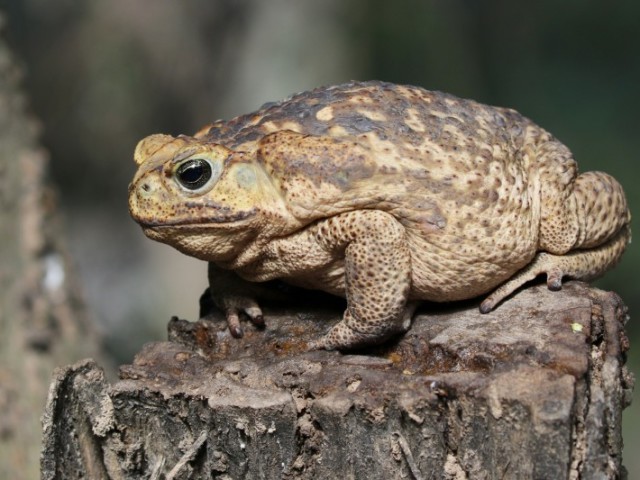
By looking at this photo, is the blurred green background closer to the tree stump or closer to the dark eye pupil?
the tree stump

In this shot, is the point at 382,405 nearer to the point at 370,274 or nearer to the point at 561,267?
the point at 370,274

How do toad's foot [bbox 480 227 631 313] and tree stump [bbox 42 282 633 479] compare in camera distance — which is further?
toad's foot [bbox 480 227 631 313]

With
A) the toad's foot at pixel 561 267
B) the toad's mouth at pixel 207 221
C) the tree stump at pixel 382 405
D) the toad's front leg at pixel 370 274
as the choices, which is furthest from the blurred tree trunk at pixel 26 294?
the toad's foot at pixel 561 267

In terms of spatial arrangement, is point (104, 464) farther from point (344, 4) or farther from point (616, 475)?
point (344, 4)

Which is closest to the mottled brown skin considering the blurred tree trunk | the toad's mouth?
the toad's mouth

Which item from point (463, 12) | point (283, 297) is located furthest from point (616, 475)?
point (463, 12)

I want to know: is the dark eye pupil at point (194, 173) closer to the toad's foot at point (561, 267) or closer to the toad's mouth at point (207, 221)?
the toad's mouth at point (207, 221)

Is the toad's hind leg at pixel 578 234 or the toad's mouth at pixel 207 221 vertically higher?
the toad's mouth at pixel 207 221

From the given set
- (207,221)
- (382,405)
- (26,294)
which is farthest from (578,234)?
(26,294)
